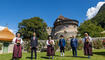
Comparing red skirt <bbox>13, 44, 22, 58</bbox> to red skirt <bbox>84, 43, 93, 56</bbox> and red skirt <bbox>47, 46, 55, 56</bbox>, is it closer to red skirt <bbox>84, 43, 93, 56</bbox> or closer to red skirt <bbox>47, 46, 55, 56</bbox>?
red skirt <bbox>47, 46, 55, 56</bbox>

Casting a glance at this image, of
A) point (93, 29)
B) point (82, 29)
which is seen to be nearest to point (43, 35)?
point (82, 29)

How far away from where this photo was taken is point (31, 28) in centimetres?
4647

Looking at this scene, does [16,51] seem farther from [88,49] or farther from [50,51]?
[88,49]

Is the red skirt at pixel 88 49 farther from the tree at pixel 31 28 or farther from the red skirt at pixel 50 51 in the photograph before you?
the tree at pixel 31 28

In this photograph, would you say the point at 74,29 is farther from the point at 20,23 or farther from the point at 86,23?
the point at 20,23

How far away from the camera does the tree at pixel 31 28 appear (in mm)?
45281

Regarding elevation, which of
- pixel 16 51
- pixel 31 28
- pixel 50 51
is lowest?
pixel 50 51

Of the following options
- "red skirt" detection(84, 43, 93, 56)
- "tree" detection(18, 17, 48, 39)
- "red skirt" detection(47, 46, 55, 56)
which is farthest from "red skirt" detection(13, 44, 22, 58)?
"tree" detection(18, 17, 48, 39)

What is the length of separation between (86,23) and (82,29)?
3.63 m

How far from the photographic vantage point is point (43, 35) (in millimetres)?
46438

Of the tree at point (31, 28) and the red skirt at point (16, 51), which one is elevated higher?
the tree at point (31, 28)

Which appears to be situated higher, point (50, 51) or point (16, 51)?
point (16, 51)

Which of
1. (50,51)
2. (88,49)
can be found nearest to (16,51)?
(50,51)

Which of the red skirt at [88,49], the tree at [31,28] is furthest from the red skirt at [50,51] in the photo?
the tree at [31,28]
